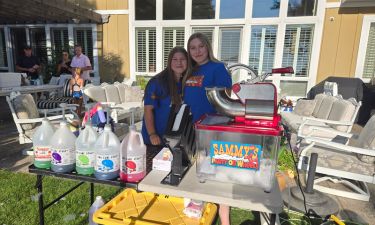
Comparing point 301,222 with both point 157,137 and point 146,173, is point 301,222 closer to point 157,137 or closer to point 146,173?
point 157,137

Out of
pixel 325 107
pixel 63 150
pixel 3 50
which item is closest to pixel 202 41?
pixel 63 150

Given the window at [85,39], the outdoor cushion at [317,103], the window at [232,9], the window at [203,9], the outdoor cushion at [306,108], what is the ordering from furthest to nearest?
the window at [85,39] → the window at [203,9] → the window at [232,9] → the outdoor cushion at [306,108] → the outdoor cushion at [317,103]

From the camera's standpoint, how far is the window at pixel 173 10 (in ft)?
30.0

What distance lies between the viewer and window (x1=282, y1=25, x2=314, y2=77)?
8.21 meters

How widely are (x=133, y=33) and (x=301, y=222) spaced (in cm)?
862

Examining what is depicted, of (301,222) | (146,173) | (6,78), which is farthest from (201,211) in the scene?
(6,78)

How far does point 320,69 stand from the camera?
8.27m

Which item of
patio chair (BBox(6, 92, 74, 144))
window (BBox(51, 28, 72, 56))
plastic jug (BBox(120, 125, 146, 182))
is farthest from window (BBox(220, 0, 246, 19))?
plastic jug (BBox(120, 125, 146, 182))

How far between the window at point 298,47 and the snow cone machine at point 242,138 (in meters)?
7.92

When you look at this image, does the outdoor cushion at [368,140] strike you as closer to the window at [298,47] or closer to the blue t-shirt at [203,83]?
the blue t-shirt at [203,83]

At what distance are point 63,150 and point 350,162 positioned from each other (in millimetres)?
3085

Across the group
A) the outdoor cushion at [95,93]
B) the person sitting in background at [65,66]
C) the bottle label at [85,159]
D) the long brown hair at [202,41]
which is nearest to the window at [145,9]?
the person sitting in background at [65,66]

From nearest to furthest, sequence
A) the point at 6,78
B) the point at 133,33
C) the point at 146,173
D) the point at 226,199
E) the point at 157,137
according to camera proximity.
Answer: the point at 226,199 → the point at 146,173 → the point at 157,137 → the point at 6,78 → the point at 133,33

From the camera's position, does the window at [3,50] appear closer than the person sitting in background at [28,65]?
No
